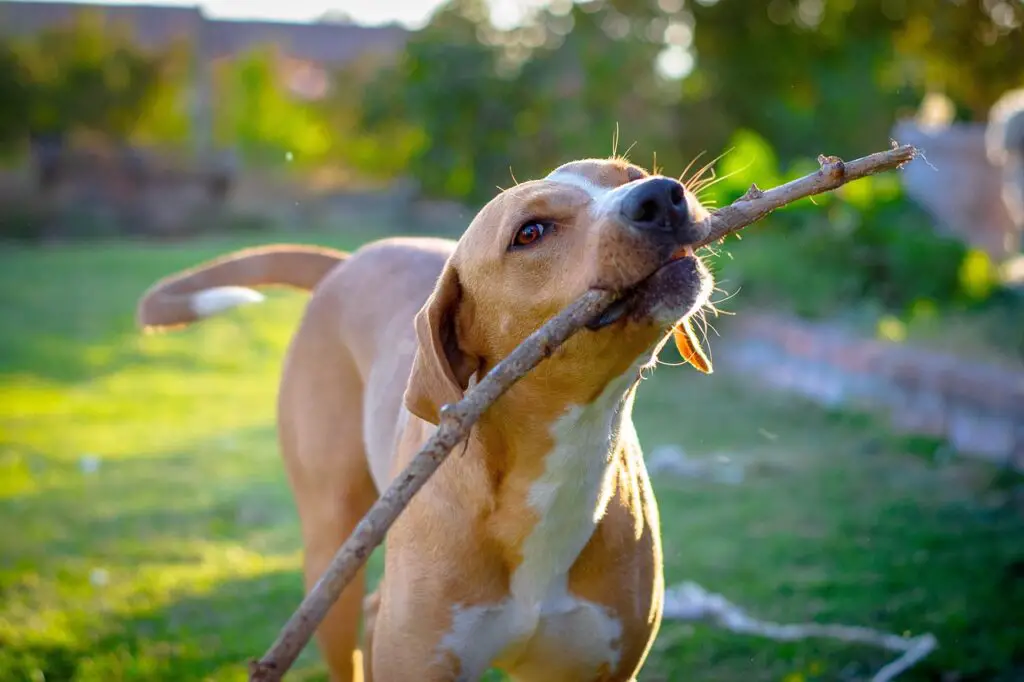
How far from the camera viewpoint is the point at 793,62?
16.9m

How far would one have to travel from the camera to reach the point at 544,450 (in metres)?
3.13

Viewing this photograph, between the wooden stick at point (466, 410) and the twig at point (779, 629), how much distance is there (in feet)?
7.52

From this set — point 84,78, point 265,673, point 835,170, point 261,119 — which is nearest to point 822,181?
point 835,170

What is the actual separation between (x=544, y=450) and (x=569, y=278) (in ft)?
1.70

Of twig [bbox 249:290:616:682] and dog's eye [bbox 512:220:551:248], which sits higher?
dog's eye [bbox 512:220:551:248]

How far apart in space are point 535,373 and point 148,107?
23.9m

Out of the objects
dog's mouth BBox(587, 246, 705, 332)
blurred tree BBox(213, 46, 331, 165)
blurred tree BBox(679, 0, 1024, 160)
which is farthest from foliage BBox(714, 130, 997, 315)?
blurred tree BBox(213, 46, 331, 165)

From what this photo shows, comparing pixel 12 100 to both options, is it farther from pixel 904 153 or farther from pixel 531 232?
pixel 904 153

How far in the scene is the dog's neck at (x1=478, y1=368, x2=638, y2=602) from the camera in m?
3.11

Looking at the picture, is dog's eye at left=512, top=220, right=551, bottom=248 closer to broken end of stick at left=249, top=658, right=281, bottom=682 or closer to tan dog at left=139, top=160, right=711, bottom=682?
tan dog at left=139, top=160, right=711, bottom=682

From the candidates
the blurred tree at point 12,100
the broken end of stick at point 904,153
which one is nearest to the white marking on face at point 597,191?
the broken end of stick at point 904,153

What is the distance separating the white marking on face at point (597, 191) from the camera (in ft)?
9.16

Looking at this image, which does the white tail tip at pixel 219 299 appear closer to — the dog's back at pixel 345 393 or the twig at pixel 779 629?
the dog's back at pixel 345 393

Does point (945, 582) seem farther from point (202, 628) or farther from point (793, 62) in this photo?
point (793, 62)
